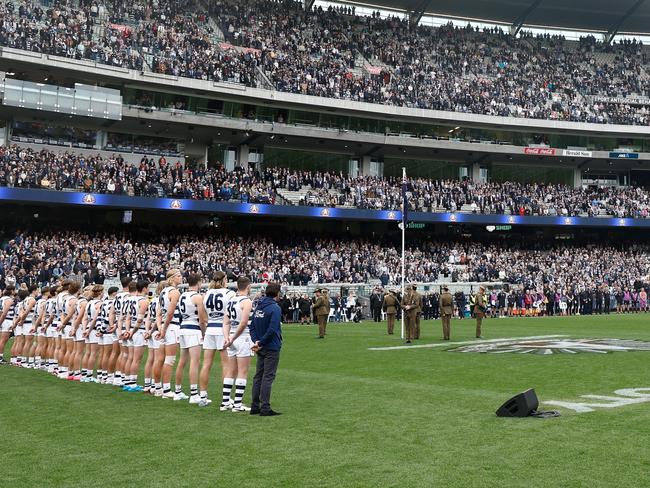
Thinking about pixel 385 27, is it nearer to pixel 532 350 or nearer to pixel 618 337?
pixel 618 337

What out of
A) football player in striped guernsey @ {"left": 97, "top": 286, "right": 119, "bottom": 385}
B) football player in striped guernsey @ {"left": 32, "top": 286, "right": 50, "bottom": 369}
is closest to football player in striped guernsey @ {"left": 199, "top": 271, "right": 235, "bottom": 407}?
football player in striped guernsey @ {"left": 97, "top": 286, "right": 119, "bottom": 385}

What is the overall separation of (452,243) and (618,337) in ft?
96.6

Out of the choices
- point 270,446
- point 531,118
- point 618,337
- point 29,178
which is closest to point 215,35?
point 29,178

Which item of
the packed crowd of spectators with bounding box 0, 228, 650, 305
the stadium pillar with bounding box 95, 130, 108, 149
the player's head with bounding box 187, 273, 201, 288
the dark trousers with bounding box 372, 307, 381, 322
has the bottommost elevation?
the dark trousers with bounding box 372, 307, 381, 322

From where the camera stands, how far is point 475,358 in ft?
57.6

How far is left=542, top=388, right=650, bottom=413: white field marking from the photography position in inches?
403

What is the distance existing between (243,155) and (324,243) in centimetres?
1003

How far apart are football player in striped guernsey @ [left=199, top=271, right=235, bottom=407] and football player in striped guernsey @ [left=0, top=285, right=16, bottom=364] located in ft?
30.4

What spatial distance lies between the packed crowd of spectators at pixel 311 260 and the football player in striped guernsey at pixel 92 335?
19686 millimetres

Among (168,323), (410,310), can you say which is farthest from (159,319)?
(410,310)

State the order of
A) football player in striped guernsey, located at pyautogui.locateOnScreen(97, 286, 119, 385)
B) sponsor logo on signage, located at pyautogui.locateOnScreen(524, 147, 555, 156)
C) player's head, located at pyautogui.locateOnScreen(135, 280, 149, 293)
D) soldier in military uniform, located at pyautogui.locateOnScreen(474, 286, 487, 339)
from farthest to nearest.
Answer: sponsor logo on signage, located at pyautogui.locateOnScreen(524, 147, 555, 156) < soldier in military uniform, located at pyautogui.locateOnScreen(474, 286, 487, 339) < football player in striped guernsey, located at pyautogui.locateOnScreen(97, 286, 119, 385) < player's head, located at pyautogui.locateOnScreen(135, 280, 149, 293)

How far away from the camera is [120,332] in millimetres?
13180

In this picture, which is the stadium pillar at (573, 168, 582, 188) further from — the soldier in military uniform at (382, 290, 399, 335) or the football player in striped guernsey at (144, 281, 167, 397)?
the football player in striped guernsey at (144, 281, 167, 397)

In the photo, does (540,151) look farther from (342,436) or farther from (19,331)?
(342,436)
